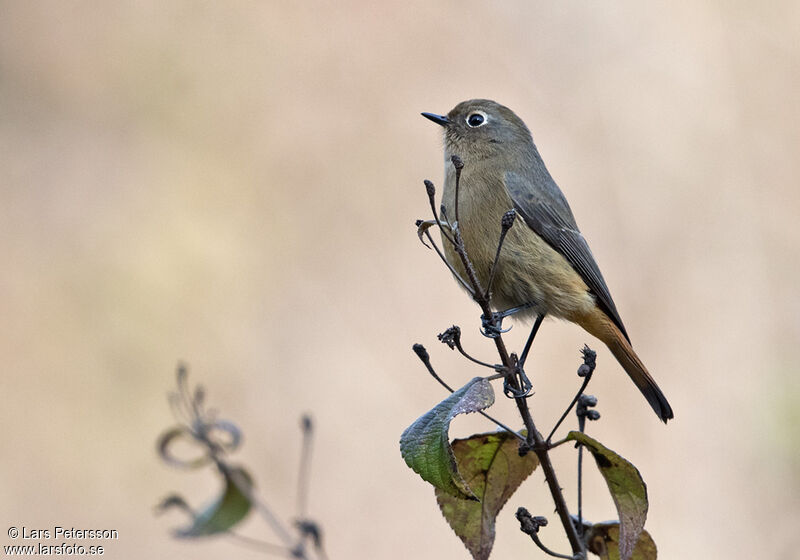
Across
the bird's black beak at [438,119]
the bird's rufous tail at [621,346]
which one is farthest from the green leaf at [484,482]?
the bird's black beak at [438,119]

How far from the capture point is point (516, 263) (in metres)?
3.56

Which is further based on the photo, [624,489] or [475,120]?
[475,120]

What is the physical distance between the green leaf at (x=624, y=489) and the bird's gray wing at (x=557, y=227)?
1731 mm

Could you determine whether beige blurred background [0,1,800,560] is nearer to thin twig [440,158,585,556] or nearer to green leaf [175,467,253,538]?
thin twig [440,158,585,556]

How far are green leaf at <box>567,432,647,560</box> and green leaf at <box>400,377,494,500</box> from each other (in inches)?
9.5

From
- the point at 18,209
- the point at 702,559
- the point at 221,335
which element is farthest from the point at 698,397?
the point at 18,209

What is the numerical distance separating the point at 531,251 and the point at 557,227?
0.83ft

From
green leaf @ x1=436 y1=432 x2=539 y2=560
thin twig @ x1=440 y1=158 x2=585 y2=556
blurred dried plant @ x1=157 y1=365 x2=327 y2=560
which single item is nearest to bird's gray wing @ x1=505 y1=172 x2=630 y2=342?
thin twig @ x1=440 y1=158 x2=585 y2=556

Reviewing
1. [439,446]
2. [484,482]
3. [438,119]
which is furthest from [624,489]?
[438,119]

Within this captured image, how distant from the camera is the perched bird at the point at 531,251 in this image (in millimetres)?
3555

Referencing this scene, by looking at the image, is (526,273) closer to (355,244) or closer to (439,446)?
(439,446)

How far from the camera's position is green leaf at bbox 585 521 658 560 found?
208 cm

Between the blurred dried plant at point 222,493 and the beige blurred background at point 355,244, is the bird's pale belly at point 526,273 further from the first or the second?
the blurred dried plant at point 222,493

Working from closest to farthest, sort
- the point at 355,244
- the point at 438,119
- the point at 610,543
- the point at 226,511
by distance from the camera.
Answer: the point at 226,511
the point at 610,543
the point at 438,119
the point at 355,244
